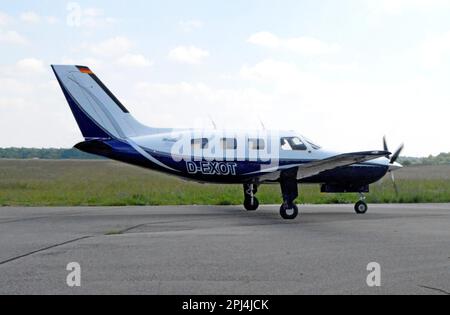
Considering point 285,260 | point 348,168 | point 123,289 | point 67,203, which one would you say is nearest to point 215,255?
point 285,260

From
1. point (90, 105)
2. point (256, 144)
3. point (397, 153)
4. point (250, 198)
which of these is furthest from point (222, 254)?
point (397, 153)

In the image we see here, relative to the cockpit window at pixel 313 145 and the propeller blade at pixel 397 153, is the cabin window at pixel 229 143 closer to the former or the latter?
the cockpit window at pixel 313 145

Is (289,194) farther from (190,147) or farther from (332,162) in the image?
(190,147)

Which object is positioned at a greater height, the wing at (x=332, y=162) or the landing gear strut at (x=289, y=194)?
the wing at (x=332, y=162)

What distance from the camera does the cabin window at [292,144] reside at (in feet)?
63.4

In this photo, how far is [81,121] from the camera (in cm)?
1823

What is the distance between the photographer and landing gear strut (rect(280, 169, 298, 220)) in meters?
17.2

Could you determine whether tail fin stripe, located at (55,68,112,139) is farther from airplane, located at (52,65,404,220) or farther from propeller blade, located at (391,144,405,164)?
propeller blade, located at (391,144,405,164)

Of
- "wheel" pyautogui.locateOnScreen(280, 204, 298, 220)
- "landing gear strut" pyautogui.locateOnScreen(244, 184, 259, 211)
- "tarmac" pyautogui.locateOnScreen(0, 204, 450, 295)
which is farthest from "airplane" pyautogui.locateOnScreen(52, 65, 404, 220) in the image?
"tarmac" pyautogui.locateOnScreen(0, 204, 450, 295)

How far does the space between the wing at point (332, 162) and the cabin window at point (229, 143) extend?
88.5 inches

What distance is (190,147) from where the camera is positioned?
60.5 feet

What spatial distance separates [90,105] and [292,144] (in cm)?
662

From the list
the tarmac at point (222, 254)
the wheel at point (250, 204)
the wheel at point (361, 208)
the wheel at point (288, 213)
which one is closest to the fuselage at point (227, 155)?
the wheel at point (361, 208)
